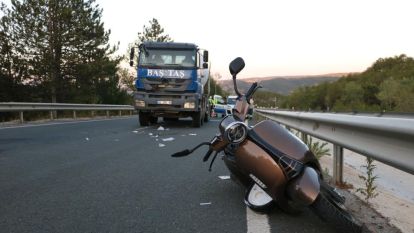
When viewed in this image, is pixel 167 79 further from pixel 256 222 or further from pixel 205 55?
pixel 256 222

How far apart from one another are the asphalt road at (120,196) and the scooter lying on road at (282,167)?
36cm

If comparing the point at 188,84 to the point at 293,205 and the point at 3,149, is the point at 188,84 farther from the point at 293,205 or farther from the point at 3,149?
the point at 293,205

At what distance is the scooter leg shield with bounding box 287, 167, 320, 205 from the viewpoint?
2.90 m

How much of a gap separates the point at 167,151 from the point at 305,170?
5.43 meters

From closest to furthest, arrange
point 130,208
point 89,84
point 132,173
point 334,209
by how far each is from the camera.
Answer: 1. point 334,209
2. point 130,208
3. point 132,173
4. point 89,84

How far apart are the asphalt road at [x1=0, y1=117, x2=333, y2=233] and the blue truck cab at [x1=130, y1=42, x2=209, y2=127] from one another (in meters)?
7.87

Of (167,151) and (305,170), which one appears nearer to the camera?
(305,170)

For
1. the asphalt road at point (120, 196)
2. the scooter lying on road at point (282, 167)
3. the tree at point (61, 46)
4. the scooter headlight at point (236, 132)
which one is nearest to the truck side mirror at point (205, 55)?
the asphalt road at point (120, 196)

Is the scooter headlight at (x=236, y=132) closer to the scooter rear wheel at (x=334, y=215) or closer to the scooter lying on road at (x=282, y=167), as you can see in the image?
the scooter lying on road at (x=282, y=167)

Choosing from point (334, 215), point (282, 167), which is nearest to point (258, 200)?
point (282, 167)

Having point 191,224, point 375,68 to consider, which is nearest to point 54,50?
point 191,224

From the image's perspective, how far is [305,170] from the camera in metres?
3.05

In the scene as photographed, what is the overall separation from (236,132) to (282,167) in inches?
15.7

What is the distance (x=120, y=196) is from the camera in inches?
170
